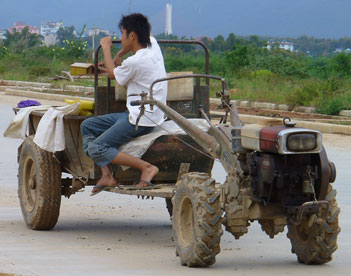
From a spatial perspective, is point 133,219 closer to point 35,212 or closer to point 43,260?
point 35,212

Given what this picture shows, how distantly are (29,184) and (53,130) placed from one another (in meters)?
0.78

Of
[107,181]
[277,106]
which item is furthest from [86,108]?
[277,106]

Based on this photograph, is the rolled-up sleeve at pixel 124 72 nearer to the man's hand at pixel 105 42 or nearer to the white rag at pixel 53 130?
the man's hand at pixel 105 42

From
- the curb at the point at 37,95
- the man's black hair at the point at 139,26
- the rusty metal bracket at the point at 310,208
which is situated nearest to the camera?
the rusty metal bracket at the point at 310,208

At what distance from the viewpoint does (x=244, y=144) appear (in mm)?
7020

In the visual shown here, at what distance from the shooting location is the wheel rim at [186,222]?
7.29 m

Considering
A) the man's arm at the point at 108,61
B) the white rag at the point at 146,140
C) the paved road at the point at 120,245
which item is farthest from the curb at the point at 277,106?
the white rag at the point at 146,140

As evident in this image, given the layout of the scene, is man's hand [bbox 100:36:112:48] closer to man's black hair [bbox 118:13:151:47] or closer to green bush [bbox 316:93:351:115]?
man's black hair [bbox 118:13:151:47]

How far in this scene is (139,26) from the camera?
8828 millimetres

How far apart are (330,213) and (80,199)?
194 inches

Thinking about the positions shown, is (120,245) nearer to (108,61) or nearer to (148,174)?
(148,174)

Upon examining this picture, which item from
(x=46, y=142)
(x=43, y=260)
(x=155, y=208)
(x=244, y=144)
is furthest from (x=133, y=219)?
(x=244, y=144)

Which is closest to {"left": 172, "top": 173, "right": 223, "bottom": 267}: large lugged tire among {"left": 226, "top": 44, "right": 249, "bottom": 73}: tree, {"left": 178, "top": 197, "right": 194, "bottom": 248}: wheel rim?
{"left": 178, "top": 197, "right": 194, "bottom": 248}: wheel rim

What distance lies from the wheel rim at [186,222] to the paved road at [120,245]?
205 millimetres
